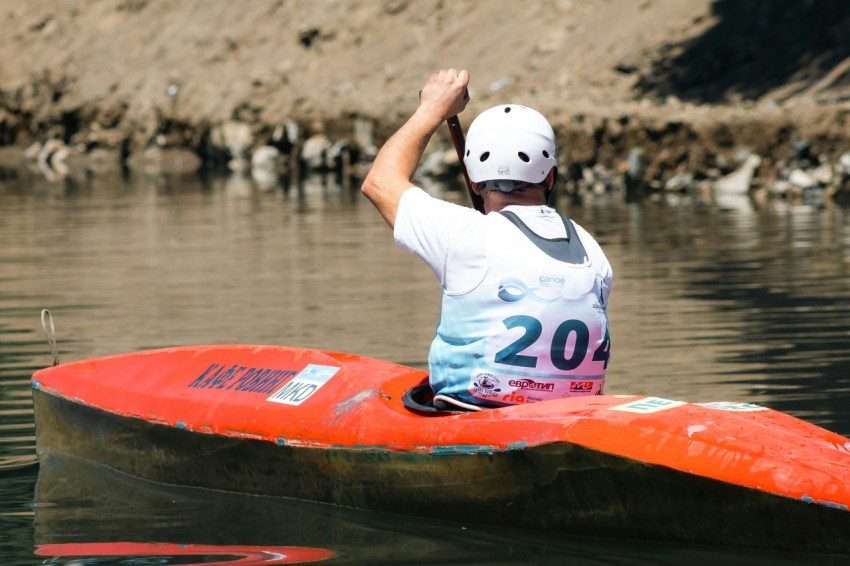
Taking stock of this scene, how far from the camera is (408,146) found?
5750 mm

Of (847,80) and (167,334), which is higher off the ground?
(847,80)

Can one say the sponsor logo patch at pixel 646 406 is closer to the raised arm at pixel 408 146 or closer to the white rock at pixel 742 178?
the raised arm at pixel 408 146

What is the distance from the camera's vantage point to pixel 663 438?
5219 millimetres

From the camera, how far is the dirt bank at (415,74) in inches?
998

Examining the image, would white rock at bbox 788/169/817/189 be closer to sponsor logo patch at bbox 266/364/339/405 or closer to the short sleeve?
sponsor logo patch at bbox 266/364/339/405

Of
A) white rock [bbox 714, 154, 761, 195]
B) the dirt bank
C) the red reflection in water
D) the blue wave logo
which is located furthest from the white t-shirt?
white rock [bbox 714, 154, 761, 195]

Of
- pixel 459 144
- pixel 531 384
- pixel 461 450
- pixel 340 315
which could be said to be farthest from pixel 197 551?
pixel 340 315

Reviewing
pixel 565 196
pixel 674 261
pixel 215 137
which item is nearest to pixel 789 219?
pixel 674 261

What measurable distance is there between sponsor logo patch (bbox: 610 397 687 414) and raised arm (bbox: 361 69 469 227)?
1047mm

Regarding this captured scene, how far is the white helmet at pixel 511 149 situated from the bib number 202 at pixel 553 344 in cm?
50

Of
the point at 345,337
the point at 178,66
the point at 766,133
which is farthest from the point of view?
the point at 178,66

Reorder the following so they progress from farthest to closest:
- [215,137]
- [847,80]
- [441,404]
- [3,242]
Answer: [215,137], [847,80], [3,242], [441,404]

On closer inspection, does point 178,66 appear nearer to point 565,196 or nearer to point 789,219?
point 565,196

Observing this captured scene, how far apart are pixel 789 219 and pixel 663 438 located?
1456cm
